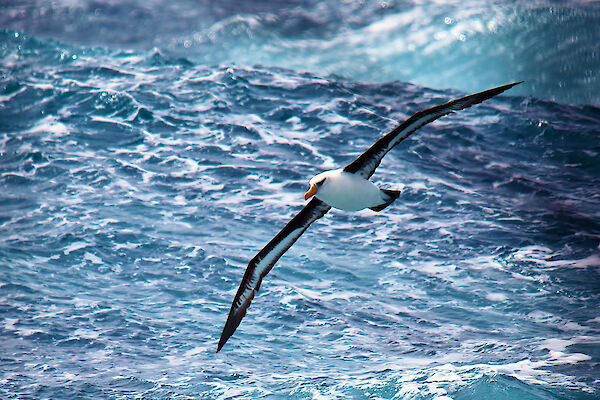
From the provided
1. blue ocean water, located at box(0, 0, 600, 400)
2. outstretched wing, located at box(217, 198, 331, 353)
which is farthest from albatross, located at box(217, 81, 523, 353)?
blue ocean water, located at box(0, 0, 600, 400)

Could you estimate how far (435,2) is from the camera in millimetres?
32875

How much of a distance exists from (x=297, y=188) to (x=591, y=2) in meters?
22.6

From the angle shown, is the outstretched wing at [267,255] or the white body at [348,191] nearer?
the white body at [348,191]

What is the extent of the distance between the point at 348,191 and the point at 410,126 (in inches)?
58.4

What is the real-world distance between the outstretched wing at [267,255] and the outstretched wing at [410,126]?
131 centimetres

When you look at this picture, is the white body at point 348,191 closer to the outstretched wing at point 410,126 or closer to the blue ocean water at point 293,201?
the outstretched wing at point 410,126

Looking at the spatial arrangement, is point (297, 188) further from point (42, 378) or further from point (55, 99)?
point (55, 99)

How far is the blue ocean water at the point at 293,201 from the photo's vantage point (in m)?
17.2

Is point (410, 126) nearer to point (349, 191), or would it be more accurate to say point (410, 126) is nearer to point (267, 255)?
point (349, 191)

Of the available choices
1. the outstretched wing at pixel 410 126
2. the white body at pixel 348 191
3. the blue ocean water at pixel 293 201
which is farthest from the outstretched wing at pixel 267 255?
A: the blue ocean water at pixel 293 201

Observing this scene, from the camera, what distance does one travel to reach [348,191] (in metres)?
9.31

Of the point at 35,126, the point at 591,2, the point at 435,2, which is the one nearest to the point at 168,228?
the point at 35,126

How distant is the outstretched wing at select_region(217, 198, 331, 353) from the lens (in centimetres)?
Answer: 1052

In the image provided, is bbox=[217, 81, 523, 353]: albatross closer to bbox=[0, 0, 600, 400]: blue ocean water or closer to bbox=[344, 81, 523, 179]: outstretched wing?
bbox=[344, 81, 523, 179]: outstretched wing
